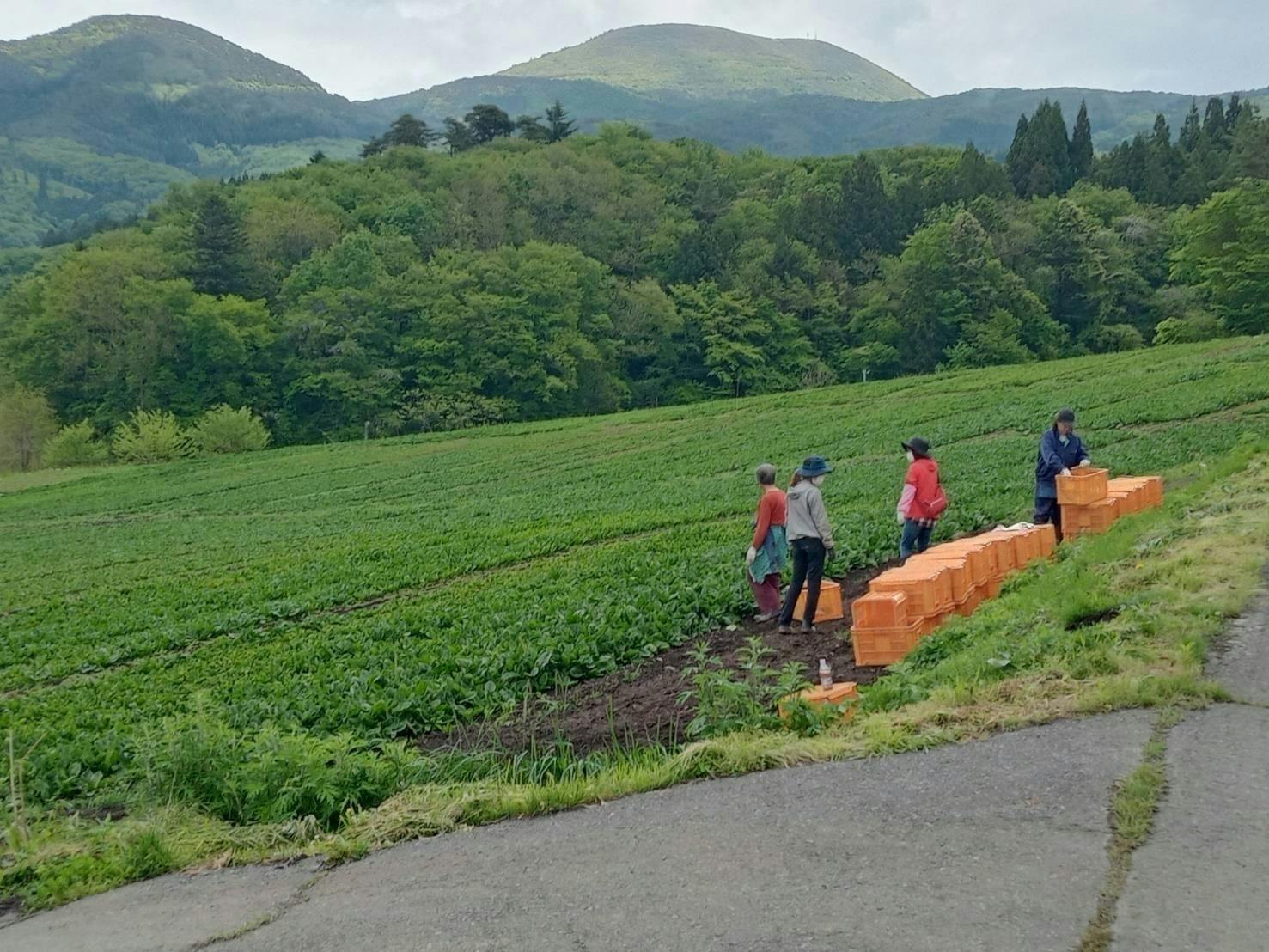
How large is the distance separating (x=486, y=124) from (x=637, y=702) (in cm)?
14862

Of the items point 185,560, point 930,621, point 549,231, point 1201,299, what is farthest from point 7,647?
point 549,231

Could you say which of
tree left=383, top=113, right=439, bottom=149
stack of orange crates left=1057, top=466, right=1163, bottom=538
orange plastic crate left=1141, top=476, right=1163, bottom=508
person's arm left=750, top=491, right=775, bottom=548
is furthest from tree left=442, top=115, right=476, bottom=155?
person's arm left=750, top=491, right=775, bottom=548

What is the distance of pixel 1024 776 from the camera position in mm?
5949

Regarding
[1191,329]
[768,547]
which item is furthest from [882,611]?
[1191,329]

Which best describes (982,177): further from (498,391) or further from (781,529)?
(781,529)

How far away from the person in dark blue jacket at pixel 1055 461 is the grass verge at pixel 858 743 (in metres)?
4.81

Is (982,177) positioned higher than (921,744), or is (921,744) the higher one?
(982,177)

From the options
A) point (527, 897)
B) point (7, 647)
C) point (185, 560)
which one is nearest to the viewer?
point (527, 897)

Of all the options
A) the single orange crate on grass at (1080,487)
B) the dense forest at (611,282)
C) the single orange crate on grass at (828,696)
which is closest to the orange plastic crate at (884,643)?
the single orange crate on grass at (828,696)

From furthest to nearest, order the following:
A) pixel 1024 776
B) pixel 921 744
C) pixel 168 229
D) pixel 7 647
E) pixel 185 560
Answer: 1. pixel 168 229
2. pixel 185 560
3. pixel 7 647
4. pixel 921 744
5. pixel 1024 776

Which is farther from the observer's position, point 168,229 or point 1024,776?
point 168,229

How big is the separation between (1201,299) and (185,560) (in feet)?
245

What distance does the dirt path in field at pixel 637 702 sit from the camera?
30.9 feet

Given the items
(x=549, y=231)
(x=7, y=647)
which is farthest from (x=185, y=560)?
(x=549, y=231)
